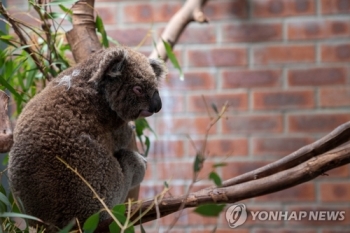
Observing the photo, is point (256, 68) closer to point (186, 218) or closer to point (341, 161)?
point (186, 218)

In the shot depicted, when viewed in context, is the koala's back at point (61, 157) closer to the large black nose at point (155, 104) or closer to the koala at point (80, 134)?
the koala at point (80, 134)

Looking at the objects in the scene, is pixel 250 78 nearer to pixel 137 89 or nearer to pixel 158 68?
pixel 158 68

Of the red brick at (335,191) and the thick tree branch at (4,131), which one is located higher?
the thick tree branch at (4,131)

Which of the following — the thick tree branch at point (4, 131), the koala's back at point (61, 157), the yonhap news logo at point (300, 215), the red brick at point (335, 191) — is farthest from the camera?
the red brick at point (335, 191)

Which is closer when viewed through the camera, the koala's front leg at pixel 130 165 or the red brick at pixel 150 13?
the koala's front leg at pixel 130 165

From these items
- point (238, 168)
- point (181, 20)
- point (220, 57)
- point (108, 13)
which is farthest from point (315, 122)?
point (108, 13)

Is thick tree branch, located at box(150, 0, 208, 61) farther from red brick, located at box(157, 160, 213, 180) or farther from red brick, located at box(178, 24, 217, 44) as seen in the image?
red brick, located at box(157, 160, 213, 180)

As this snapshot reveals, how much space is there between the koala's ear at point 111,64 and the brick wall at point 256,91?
94cm

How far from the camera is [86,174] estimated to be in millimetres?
1243

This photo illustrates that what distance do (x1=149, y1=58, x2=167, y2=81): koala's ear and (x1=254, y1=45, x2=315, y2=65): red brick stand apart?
908 mm

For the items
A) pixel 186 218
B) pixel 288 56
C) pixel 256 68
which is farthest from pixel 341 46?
pixel 186 218

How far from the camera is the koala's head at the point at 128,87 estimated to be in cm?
129

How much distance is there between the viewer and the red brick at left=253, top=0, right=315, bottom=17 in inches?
88.1

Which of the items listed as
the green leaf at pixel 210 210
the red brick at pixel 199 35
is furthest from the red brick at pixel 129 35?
the green leaf at pixel 210 210
